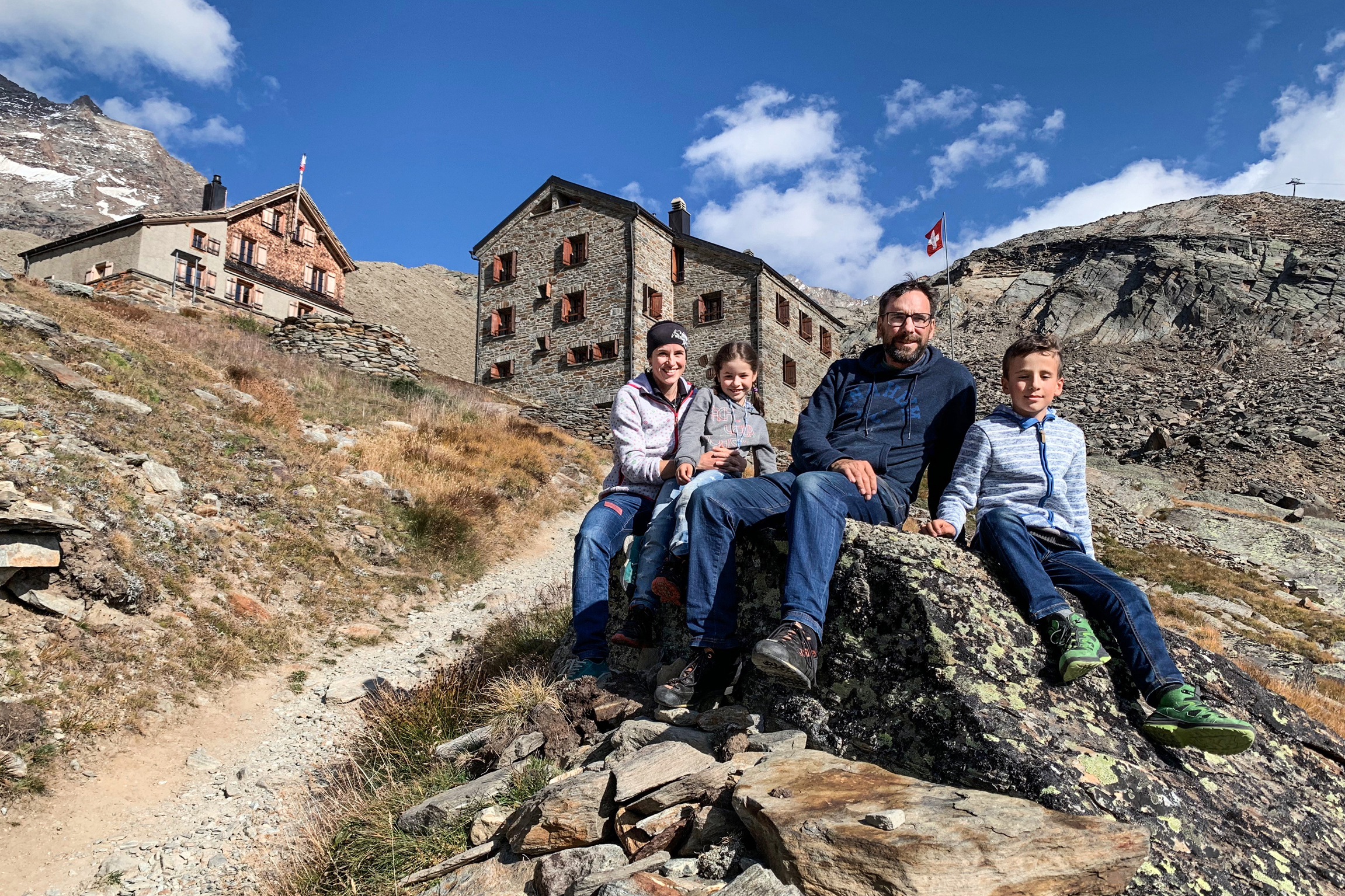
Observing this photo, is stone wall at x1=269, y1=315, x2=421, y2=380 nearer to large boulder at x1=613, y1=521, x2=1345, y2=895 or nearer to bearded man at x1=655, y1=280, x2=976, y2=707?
bearded man at x1=655, y1=280, x2=976, y2=707

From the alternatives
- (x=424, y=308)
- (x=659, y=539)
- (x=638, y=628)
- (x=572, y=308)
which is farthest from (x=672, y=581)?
(x=424, y=308)

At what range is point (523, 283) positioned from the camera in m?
33.0

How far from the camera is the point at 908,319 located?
14.1 ft

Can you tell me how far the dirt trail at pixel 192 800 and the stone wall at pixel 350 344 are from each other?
15492mm

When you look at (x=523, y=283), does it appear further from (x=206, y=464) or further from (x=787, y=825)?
(x=787, y=825)

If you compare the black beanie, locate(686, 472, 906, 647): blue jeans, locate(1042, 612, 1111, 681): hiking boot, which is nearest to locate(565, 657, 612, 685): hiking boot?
locate(686, 472, 906, 647): blue jeans

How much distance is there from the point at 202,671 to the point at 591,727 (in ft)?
14.7

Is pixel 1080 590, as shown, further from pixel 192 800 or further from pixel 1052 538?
pixel 192 800

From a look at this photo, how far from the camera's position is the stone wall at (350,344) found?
69.2 ft

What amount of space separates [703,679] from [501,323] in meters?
30.9

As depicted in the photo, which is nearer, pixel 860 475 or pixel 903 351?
pixel 860 475

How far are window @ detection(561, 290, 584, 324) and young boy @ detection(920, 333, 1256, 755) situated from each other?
27888 mm

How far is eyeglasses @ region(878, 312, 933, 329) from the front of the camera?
431 cm

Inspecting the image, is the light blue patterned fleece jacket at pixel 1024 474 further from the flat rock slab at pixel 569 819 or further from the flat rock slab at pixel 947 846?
the flat rock slab at pixel 569 819
